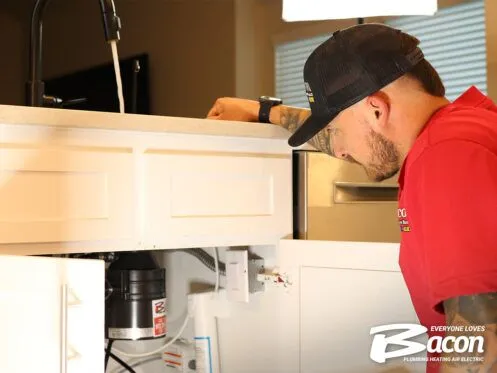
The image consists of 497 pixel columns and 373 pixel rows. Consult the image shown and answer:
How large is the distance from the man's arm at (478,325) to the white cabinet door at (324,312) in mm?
332

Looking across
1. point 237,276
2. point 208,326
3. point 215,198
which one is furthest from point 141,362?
point 215,198

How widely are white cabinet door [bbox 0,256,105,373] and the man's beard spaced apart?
485mm

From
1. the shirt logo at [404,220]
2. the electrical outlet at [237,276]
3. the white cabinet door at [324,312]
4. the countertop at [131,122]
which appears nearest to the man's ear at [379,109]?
the shirt logo at [404,220]

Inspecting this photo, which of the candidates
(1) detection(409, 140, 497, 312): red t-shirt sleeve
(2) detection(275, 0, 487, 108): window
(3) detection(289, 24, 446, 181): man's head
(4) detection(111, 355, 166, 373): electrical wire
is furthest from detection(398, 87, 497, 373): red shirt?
(2) detection(275, 0, 487, 108): window

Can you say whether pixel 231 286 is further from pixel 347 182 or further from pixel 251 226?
pixel 347 182

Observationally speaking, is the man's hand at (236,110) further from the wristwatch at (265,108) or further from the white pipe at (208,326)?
the white pipe at (208,326)

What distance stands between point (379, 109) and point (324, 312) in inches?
20.3

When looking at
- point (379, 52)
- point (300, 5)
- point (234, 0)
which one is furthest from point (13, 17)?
point (379, 52)

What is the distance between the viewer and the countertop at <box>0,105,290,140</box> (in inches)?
47.6

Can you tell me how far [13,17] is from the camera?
16.8ft

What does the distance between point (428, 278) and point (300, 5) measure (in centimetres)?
107

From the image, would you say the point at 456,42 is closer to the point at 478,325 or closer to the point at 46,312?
the point at 478,325

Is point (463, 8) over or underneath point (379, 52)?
over

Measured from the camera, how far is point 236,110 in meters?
1.61
